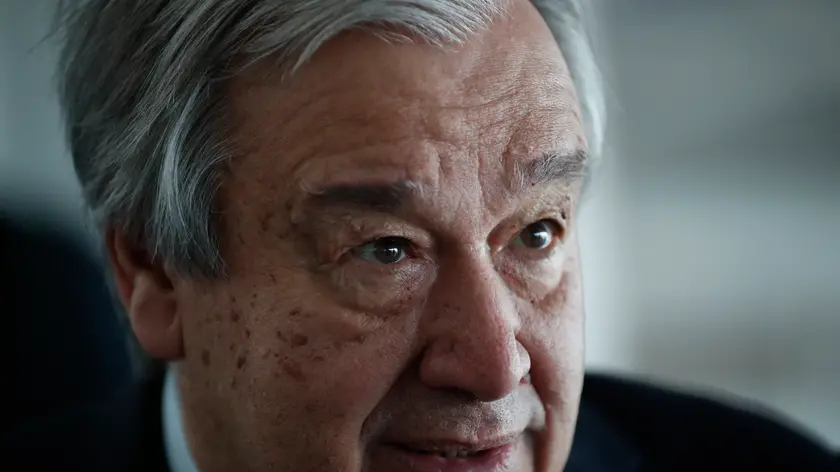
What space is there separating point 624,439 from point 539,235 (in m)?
0.58

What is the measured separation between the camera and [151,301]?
1262 mm

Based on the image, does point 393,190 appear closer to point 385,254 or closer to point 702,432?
point 385,254

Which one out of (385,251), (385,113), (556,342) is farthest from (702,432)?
(385,113)

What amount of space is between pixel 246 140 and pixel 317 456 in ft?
1.28

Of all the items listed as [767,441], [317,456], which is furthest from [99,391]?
[767,441]

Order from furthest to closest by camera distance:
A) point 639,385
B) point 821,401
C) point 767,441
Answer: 1. point 821,401
2. point 639,385
3. point 767,441

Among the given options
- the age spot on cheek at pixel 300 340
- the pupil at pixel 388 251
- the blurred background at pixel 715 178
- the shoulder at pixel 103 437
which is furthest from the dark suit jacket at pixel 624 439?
the blurred background at pixel 715 178

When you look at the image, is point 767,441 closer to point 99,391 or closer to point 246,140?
point 246,140

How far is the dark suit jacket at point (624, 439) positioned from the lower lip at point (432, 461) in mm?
415

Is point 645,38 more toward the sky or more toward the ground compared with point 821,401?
more toward the sky

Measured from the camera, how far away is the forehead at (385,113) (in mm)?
1036

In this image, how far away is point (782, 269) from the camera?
8.77 ft

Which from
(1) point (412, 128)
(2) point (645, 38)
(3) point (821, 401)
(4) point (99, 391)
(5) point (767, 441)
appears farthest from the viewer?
(2) point (645, 38)

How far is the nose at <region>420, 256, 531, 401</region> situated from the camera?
103 centimetres
